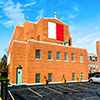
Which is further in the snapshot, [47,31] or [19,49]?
[47,31]

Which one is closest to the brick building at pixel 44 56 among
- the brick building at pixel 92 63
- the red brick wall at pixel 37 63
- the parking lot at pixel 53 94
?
the red brick wall at pixel 37 63

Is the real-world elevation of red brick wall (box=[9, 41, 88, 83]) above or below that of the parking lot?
above

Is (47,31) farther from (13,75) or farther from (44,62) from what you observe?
(13,75)

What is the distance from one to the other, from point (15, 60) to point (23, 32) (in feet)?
39.5

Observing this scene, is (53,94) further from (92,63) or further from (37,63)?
(92,63)

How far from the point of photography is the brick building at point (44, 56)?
2106 centimetres

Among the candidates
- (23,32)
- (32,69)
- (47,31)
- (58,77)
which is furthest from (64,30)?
(32,69)

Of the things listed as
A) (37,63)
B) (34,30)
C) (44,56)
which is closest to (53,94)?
(37,63)

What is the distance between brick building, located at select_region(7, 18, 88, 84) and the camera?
829 inches

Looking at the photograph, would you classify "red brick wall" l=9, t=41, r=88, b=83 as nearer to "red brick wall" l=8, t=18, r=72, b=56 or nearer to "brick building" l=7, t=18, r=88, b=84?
"brick building" l=7, t=18, r=88, b=84

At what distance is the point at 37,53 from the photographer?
22469 millimetres

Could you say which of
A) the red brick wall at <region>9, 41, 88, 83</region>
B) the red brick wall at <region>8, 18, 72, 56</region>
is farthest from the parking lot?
the red brick wall at <region>8, 18, 72, 56</region>

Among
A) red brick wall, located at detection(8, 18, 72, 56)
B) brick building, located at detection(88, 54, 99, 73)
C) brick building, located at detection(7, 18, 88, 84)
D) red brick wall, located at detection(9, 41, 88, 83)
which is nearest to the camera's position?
red brick wall, located at detection(9, 41, 88, 83)

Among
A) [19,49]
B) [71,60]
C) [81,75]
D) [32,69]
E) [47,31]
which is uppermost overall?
[47,31]
